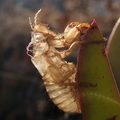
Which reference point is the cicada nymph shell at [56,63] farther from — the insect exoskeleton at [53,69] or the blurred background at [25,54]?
the blurred background at [25,54]

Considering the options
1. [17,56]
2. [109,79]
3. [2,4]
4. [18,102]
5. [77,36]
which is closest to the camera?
[109,79]

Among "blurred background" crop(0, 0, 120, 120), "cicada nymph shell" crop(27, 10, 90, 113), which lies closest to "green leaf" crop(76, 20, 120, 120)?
"cicada nymph shell" crop(27, 10, 90, 113)

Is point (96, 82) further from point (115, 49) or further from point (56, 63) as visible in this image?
point (56, 63)

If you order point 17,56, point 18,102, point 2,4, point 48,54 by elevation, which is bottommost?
point 18,102

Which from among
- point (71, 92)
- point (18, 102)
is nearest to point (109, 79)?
point (71, 92)

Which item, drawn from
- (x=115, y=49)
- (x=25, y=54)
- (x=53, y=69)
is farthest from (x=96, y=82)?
(x=25, y=54)

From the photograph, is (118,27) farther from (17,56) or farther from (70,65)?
(17,56)

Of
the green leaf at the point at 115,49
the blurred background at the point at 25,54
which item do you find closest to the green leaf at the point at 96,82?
the green leaf at the point at 115,49
